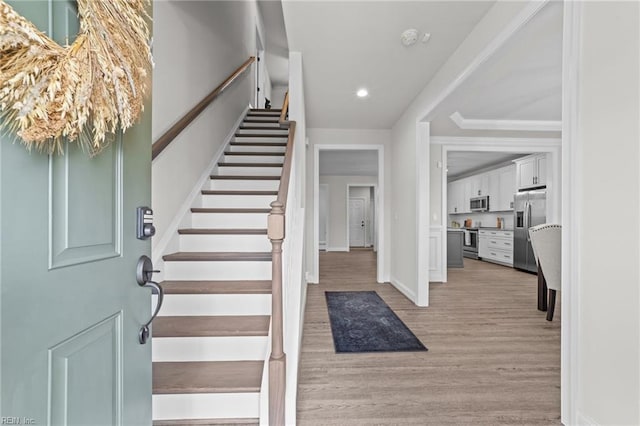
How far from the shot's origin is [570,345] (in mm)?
1566

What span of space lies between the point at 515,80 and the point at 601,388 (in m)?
Result: 3.18

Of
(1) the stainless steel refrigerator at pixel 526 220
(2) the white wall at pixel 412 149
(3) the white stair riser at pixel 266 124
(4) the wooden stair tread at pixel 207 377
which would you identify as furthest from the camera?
(1) the stainless steel refrigerator at pixel 526 220

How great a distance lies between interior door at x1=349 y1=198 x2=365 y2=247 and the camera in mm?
11266

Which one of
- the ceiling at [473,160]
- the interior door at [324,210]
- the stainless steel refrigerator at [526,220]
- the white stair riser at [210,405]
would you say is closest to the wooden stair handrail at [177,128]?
the white stair riser at [210,405]

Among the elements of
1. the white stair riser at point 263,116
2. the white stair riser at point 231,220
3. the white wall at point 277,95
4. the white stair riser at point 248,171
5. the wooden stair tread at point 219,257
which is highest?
the white wall at point 277,95

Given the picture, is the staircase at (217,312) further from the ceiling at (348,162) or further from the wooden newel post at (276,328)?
the ceiling at (348,162)

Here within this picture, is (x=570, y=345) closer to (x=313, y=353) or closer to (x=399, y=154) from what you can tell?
(x=313, y=353)

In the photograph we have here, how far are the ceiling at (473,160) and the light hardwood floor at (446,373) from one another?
11.8 feet

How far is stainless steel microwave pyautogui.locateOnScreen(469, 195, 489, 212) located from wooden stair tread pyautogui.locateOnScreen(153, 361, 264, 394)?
7598 mm

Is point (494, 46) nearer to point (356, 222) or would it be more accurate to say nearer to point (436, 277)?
point (436, 277)

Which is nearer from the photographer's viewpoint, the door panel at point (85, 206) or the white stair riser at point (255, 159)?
the door panel at point (85, 206)

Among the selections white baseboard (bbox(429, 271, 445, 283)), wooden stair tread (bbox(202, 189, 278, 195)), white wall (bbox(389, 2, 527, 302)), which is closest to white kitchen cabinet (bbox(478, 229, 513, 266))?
white baseboard (bbox(429, 271, 445, 283))

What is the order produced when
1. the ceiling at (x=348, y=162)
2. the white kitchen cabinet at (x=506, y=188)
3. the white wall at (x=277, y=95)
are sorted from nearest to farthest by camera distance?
the ceiling at (x=348, y=162) → the white kitchen cabinet at (x=506, y=188) → the white wall at (x=277, y=95)

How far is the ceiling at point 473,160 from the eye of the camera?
646 centimetres
